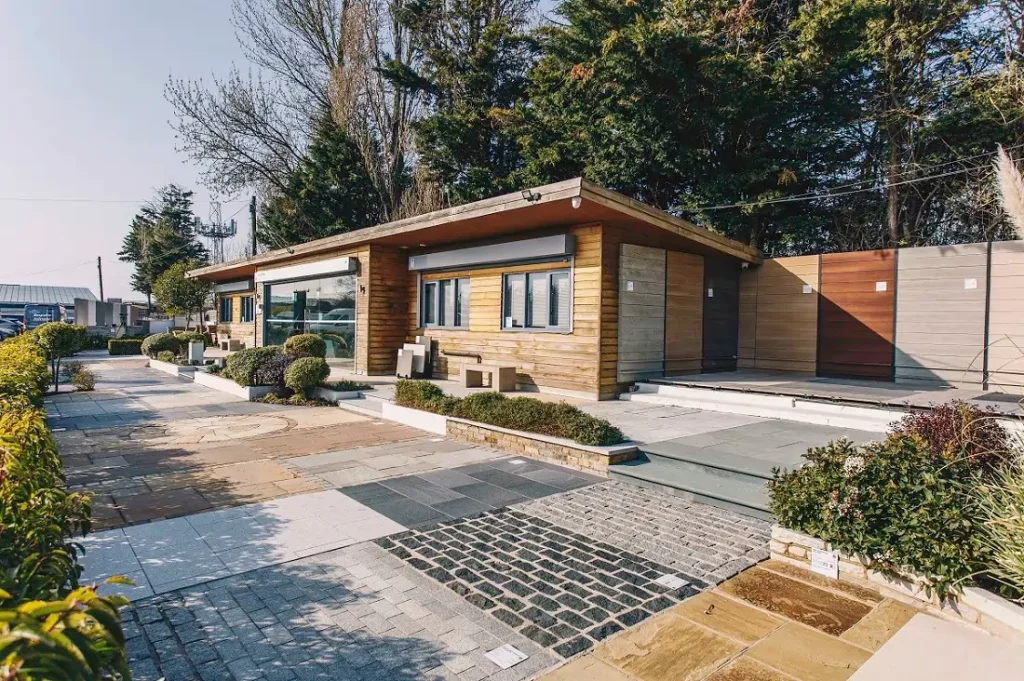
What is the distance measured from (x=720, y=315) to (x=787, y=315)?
4.27ft

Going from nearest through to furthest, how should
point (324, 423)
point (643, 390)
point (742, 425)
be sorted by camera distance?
point (742, 425), point (324, 423), point (643, 390)

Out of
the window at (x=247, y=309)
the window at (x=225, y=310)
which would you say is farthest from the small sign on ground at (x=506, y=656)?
the window at (x=225, y=310)

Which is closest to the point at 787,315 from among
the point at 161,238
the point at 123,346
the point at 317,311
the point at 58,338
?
the point at 317,311

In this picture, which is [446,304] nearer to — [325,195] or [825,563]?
[825,563]

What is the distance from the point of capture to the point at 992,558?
2863mm

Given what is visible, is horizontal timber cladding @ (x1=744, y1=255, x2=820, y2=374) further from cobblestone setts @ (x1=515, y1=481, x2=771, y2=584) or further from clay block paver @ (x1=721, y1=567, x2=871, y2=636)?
clay block paver @ (x1=721, y1=567, x2=871, y2=636)

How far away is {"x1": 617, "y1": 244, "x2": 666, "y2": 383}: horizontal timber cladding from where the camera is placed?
374 inches

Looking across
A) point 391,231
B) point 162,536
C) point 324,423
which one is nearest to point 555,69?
point 391,231

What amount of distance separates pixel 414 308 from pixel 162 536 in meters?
9.47

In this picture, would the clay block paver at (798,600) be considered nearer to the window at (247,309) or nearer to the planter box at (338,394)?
the planter box at (338,394)

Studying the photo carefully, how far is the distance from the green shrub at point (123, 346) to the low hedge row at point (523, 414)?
70.2ft

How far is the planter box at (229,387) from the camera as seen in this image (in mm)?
11102

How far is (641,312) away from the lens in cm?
980

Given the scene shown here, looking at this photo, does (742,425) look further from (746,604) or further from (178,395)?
(178,395)
